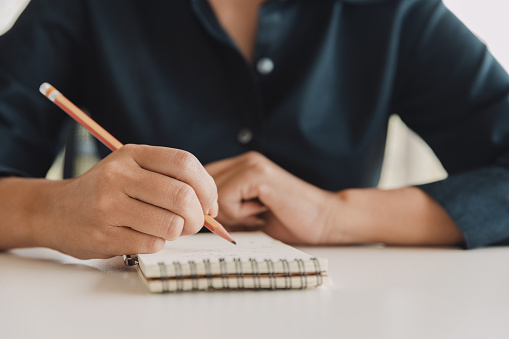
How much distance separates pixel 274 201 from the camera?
33.0 inches

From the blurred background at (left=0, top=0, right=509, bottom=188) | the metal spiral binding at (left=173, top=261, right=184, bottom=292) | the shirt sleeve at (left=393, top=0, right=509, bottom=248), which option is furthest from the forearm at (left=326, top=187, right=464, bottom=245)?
the blurred background at (left=0, top=0, right=509, bottom=188)

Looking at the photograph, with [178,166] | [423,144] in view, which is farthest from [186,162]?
[423,144]

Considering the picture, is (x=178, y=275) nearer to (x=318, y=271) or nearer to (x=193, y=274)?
(x=193, y=274)

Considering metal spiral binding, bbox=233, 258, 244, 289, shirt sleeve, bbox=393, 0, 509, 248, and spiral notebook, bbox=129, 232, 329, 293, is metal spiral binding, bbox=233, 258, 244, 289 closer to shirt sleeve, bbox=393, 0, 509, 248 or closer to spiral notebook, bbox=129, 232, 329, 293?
spiral notebook, bbox=129, 232, 329, 293

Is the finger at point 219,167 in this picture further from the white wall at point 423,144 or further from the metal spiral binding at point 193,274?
the white wall at point 423,144

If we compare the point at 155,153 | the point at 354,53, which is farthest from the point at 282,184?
the point at 354,53

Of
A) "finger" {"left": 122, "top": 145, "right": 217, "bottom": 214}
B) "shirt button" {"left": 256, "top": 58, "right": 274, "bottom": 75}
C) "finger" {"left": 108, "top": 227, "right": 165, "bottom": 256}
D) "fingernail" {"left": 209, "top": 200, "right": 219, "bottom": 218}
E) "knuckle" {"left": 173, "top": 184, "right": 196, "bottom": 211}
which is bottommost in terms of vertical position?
"finger" {"left": 108, "top": 227, "right": 165, "bottom": 256}

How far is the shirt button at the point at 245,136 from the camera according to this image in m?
1.09

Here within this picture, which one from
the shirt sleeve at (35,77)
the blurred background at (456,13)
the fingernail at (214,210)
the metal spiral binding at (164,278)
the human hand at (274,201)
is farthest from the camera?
the blurred background at (456,13)

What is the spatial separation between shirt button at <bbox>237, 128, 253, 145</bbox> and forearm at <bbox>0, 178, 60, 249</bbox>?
0.42 m

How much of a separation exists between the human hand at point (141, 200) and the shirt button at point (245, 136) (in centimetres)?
45

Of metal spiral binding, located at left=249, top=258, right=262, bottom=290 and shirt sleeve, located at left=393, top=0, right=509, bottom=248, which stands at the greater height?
shirt sleeve, located at left=393, top=0, right=509, bottom=248

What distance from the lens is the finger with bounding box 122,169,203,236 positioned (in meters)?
0.59

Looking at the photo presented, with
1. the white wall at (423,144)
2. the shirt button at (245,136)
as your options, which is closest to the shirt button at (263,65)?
the shirt button at (245,136)
